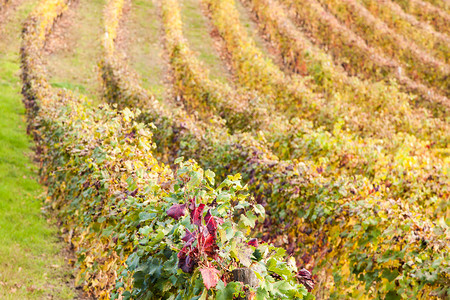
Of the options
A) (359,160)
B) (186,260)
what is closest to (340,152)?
(359,160)

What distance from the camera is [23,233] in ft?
22.4

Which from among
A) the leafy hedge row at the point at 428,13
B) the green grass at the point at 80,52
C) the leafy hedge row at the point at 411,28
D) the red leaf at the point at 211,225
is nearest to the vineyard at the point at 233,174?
the red leaf at the point at 211,225

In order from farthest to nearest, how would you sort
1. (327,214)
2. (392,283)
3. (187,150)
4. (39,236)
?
1. (187,150)
2. (39,236)
3. (327,214)
4. (392,283)

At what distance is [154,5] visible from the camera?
2823cm

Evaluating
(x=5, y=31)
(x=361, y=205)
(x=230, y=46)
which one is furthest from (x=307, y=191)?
(x=5, y=31)

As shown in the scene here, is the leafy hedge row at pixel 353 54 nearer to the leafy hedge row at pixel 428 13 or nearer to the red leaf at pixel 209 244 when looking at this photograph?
the leafy hedge row at pixel 428 13

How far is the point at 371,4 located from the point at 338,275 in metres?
30.5

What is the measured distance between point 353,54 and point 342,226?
60.5 ft

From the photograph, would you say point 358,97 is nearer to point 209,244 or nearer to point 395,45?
point 395,45

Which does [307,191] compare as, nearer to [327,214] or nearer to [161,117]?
[327,214]

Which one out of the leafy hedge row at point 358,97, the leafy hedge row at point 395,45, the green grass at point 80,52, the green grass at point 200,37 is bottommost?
the green grass at point 80,52

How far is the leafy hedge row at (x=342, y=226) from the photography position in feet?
13.9

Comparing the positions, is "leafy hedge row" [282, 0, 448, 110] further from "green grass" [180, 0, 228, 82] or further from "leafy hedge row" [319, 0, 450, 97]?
"green grass" [180, 0, 228, 82]

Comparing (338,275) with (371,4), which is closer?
(338,275)
